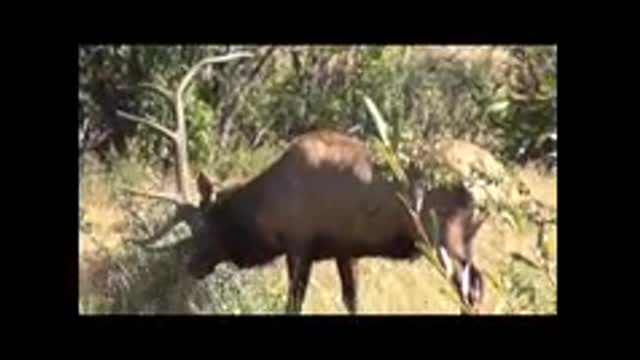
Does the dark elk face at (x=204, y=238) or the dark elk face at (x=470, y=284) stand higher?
the dark elk face at (x=204, y=238)

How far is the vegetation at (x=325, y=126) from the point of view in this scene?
4.63m

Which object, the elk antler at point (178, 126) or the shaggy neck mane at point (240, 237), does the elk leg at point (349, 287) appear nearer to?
the shaggy neck mane at point (240, 237)

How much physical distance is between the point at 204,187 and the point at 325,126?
0.36 m

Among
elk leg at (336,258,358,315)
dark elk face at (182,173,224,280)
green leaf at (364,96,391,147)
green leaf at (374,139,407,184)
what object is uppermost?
green leaf at (364,96,391,147)

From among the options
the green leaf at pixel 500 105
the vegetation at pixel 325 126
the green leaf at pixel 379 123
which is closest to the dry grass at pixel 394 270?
the vegetation at pixel 325 126

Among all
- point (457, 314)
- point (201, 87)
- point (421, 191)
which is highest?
point (201, 87)

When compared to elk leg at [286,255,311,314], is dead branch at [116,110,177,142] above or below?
above

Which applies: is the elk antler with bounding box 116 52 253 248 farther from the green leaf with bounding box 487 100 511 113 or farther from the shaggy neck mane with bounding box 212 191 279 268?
the green leaf with bounding box 487 100 511 113

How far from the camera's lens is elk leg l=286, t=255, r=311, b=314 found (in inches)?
183

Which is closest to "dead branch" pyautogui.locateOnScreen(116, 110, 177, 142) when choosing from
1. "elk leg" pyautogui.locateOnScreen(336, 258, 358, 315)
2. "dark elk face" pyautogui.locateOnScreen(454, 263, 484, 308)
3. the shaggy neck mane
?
the shaggy neck mane
